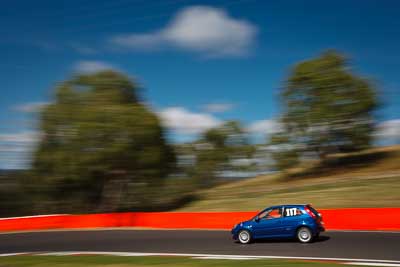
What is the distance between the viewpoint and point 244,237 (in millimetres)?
17859

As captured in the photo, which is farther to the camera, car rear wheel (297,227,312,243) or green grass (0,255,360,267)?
car rear wheel (297,227,312,243)

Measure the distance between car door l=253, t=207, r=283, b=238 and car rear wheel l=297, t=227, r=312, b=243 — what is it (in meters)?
0.63

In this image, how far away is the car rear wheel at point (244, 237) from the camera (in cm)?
1778

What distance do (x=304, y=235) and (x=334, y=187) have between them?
23.9 m

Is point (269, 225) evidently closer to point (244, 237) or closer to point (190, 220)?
point (244, 237)

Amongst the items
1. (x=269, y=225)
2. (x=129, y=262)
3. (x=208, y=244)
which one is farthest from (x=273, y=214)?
(x=129, y=262)

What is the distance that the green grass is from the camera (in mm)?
11789

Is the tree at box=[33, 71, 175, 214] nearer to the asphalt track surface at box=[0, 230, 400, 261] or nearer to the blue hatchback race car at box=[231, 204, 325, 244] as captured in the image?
the asphalt track surface at box=[0, 230, 400, 261]

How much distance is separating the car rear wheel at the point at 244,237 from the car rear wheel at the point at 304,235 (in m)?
1.87

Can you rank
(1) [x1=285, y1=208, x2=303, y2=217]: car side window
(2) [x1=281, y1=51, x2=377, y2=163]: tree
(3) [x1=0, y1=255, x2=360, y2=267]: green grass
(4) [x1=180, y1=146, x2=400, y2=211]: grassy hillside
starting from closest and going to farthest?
(3) [x1=0, y1=255, x2=360, y2=267]: green grass → (1) [x1=285, y1=208, x2=303, y2=217]: car side window → (4) [x1=180, y1=146, x2=400, y2=211]: grassy hillside → (2) [x1=281, y1=51, x2=377, y2=163]: tree

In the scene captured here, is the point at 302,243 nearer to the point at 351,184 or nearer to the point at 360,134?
the point at 351,184

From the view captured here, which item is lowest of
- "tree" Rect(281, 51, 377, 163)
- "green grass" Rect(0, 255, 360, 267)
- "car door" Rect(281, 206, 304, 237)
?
"green grass" Rect(0, 255, 360, 267)

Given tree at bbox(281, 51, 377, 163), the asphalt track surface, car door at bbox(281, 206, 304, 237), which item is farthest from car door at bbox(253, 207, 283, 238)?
tree at bbox(281, 51, 377, 163)

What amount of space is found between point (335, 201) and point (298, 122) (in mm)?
19770
